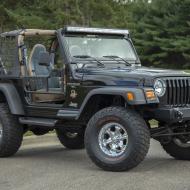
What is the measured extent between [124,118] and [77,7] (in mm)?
11792

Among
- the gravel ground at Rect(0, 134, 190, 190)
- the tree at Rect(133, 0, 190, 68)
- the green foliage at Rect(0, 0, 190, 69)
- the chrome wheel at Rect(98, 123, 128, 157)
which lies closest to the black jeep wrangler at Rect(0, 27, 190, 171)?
the chrome wheel at Rect(98, 123, 128, 157)

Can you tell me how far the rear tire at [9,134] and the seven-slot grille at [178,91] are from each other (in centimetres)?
278

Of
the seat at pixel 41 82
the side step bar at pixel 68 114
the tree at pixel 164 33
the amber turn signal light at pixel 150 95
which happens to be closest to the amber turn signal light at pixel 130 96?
the amber turn signal light at pixel 150 95

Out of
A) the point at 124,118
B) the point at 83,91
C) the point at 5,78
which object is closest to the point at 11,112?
the point at 5,78

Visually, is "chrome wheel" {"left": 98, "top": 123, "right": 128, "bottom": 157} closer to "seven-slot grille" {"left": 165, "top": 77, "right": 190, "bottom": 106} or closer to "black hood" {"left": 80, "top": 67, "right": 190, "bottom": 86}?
"black hood" {"left": 80, "top": 67, "right": 190, "bottom": 86}

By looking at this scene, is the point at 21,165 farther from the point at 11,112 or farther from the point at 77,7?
the point at 77,7

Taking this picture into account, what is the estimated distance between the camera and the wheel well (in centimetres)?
880

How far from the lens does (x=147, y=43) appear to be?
3500 cm

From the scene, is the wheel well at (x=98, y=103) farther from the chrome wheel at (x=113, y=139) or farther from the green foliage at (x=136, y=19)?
the green foliage at (x=136, y=19)

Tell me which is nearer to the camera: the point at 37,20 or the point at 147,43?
the point at 37,20

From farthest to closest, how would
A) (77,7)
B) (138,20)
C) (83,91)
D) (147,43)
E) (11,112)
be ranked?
1. (138,20)
2. (147,43)
3. (77,7)
4. (11,112)
5. (83,91)

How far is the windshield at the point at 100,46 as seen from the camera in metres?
9.71

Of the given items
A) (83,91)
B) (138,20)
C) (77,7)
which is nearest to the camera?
(83,91)

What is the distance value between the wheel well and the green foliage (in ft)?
35.4
